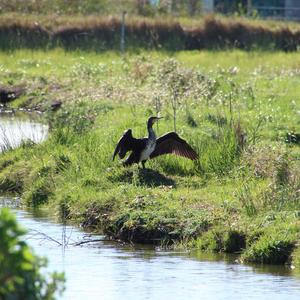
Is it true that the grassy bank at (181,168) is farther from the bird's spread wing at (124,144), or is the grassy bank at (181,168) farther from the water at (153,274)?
the water at (153,274)

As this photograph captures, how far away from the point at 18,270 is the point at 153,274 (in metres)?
5.60

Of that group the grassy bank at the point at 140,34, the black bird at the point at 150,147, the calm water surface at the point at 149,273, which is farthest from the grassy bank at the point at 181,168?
the grassy bank at the point at 140,34

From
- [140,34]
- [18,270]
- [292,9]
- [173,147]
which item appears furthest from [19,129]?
[292,9]

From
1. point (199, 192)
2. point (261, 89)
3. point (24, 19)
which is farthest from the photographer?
point (24, 19)

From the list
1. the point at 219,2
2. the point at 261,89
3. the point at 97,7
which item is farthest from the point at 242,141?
the point at 219,2

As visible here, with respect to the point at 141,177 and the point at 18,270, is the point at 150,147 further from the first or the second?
the point at 18,270

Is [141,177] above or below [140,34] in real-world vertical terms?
below

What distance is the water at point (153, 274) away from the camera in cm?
1120

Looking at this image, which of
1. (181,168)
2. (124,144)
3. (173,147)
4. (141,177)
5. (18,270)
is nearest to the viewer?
(18,270)

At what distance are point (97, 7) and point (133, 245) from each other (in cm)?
2897

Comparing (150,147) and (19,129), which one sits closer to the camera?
(150,147)

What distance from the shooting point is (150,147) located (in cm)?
1534

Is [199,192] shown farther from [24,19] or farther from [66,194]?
[24,19]

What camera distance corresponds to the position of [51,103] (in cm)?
2442
